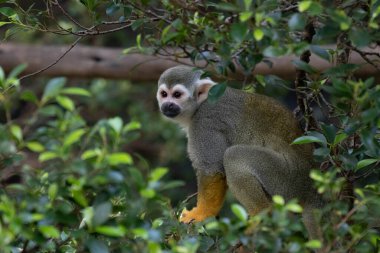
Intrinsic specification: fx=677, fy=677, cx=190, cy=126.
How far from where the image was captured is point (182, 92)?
4.47 metres

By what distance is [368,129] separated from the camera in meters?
2.41

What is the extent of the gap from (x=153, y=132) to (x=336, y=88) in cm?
631

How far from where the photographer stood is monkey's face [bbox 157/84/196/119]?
14.7 ft

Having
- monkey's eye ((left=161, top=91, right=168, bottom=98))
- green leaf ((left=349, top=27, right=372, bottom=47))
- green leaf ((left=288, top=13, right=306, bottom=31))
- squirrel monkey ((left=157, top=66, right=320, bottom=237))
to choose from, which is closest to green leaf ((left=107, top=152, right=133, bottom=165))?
green leaf ((left=288, top=13, right=306, bottom=31))

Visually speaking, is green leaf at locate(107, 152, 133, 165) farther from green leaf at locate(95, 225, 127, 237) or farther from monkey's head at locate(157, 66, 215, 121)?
monkey's head at locate(157, 66, 215, 121)

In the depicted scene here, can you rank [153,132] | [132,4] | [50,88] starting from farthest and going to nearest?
[153,132] < [132,4] < [50,88]

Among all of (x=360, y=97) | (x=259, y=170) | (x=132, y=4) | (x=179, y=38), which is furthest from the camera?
(x=259, y=170)

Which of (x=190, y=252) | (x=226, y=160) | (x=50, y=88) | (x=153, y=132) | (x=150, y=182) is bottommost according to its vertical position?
(x=153, y=132)

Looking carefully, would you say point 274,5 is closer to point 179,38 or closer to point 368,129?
point 179,38

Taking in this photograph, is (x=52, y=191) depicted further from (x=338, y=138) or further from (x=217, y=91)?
(x=338, y=138)

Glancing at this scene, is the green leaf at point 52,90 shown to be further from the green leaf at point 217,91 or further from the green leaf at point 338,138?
the green leaf at point 338,138

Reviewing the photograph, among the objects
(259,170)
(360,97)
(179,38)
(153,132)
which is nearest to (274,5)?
(179,38)

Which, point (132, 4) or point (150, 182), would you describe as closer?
point (150, 182)

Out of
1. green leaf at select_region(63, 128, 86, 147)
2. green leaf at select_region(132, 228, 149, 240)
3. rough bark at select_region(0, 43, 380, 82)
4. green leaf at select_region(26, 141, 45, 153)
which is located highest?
green leaf at select_region(63, 128, 86, 147)
